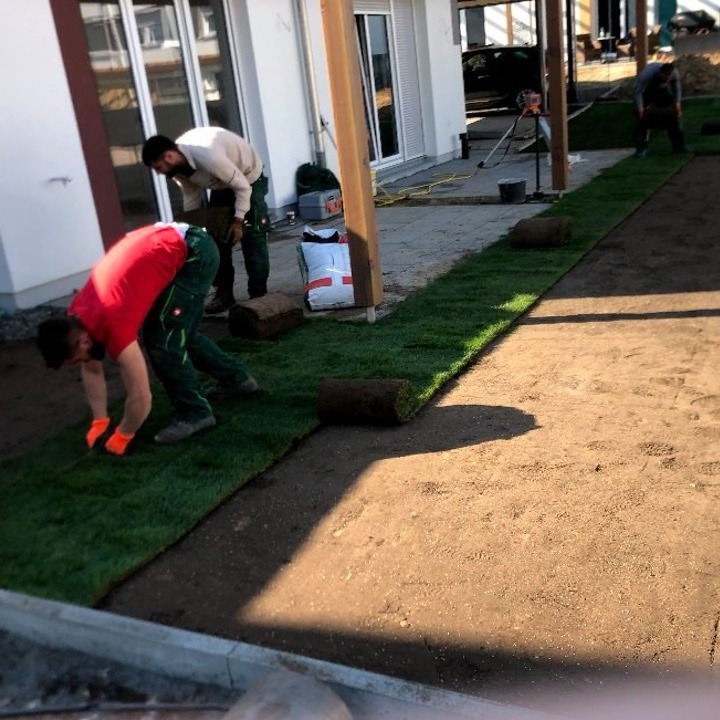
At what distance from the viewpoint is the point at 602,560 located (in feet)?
10.1

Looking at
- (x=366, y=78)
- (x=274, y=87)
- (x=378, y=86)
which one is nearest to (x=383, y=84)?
(x=378, y=86)

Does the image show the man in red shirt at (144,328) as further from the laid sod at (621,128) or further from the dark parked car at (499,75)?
the dark parked car at (499,75)

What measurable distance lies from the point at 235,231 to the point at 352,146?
1.01 meters

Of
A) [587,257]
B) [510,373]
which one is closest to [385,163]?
[587,257]

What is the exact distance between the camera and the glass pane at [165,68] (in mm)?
8555

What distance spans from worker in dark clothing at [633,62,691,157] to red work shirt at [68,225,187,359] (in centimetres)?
998

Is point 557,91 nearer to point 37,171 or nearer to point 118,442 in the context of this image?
point 37,171

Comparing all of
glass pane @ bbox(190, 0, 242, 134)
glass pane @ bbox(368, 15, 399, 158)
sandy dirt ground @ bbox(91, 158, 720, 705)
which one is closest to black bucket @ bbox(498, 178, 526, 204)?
glass pane @ bbox(190, 0, 242, 134)

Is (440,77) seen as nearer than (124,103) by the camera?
No

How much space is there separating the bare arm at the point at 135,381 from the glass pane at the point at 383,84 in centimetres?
982

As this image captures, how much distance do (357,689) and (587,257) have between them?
19.1ft

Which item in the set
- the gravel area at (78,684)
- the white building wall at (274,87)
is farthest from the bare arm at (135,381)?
the white building wall at (274,87)

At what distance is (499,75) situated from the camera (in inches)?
827

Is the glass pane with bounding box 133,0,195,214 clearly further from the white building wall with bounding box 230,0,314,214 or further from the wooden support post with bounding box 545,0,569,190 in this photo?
the wooden support post with bounding box 545,0,569,190
